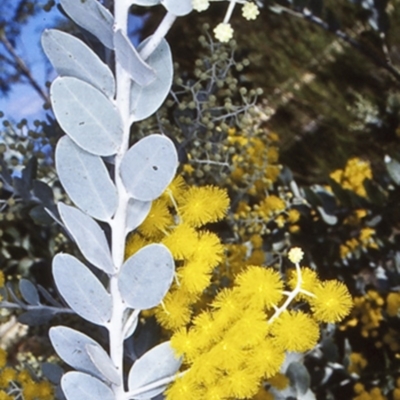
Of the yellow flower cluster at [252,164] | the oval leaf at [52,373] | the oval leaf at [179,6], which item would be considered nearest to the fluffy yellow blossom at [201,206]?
the oval leaf at [179,6]

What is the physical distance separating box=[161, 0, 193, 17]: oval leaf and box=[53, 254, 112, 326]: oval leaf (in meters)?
0.13

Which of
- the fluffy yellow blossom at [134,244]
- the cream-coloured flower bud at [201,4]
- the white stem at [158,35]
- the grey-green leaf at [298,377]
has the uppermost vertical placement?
the cream-coloured flower bud at [201,4]

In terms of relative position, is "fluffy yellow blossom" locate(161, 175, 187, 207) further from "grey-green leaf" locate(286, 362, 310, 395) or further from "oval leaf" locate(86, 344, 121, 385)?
"grey-green leaf" locate(286, 362, 310, 395)

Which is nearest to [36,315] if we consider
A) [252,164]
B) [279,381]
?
[279,381]

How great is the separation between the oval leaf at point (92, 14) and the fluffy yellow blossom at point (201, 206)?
0.32ft

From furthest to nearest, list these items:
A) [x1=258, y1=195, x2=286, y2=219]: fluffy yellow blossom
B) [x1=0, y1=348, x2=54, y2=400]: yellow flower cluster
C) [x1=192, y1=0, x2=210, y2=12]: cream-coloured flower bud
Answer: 1. [x1=258, y1=195, x2=286, y2=219]: fluffy yellow blossom
2. [x1=0, y1=348, x2=54, y2=400]: yellow flower cluster
3. [x1=192, y1=0, x2=210, y2=12]: cream-coloured flower bud

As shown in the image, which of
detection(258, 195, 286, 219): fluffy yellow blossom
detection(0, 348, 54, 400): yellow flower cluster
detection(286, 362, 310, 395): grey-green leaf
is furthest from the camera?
detection(258, 195, 286, 219): fluffy yellow blossom

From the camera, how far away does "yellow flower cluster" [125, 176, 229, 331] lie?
36 cm

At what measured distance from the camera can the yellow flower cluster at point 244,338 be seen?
0.34 metres

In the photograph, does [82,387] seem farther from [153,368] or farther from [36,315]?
[36,315]

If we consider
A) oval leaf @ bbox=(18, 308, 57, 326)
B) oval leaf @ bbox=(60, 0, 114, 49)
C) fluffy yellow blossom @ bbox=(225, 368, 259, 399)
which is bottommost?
oval leaf @ bbox=(18, 308, 57, 326)

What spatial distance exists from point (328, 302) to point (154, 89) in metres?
0.14

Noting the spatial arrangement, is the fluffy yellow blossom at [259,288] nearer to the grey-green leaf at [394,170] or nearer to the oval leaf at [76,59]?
the oval leaf at [76,59]

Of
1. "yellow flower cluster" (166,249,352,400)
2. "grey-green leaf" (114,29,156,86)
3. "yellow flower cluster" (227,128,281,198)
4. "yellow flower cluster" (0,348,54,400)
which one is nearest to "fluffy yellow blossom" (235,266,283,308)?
"yellow flower cluster" (166,249,352,400)
